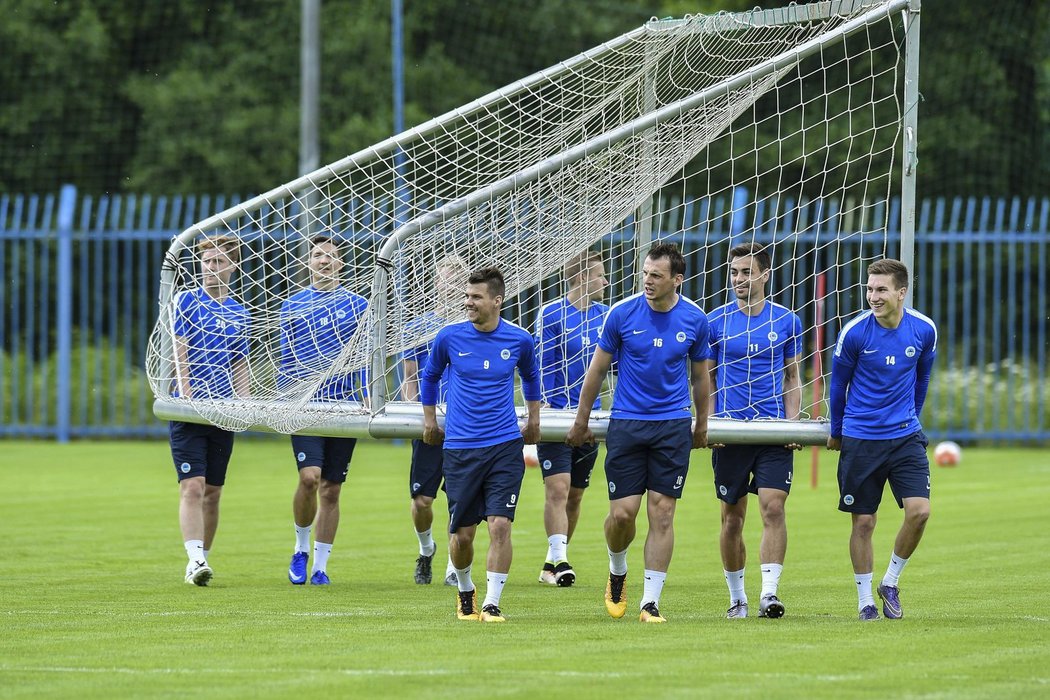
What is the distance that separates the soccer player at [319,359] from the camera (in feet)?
38.7

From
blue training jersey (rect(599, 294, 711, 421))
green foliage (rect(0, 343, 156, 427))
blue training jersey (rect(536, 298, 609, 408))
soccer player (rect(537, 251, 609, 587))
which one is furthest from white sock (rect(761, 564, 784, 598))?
green foliage (rect(0, 343, 156, 427))

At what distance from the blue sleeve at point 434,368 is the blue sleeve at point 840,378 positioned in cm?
176

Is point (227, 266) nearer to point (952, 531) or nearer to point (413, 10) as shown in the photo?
point (952, 531)

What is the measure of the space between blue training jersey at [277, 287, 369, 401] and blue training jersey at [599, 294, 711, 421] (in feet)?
9.08

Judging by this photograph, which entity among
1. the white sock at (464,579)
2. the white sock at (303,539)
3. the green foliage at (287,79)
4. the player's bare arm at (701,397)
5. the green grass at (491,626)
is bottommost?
the green grass at (491,626)

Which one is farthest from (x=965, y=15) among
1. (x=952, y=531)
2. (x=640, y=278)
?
(x=640, y=278)

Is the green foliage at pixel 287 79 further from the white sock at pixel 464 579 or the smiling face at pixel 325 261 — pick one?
the white sock at pixel 464 579

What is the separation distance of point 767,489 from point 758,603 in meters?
0.90

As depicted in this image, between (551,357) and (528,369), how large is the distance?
2577mm

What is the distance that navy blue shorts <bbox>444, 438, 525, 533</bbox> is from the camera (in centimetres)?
959

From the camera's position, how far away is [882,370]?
9.63 metres

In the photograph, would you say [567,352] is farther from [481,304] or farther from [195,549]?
[195,549]

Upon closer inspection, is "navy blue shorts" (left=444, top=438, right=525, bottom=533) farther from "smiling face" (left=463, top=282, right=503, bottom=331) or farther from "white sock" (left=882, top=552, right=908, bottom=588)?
"white sock" (left=882, top=552, right=908, bottom=588)

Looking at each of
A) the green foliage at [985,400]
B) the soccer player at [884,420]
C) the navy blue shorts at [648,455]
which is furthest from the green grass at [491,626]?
the green foliage at [985,400]
